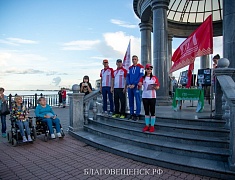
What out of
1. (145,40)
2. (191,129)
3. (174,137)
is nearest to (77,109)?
(174,137)

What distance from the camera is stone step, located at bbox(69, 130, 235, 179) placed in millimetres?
3537

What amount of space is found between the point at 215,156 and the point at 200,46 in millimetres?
3271

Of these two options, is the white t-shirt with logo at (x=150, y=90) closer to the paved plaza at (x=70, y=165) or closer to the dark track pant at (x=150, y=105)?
the dark track pant at (x=150, y=105)

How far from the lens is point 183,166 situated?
380 cm

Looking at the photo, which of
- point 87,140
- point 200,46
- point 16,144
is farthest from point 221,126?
point 16,144

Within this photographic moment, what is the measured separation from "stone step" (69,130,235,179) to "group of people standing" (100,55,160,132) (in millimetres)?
879

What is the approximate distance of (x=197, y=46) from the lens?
226 inches

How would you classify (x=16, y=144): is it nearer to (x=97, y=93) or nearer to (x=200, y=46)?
(x=97, y=93)

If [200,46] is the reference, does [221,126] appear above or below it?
below

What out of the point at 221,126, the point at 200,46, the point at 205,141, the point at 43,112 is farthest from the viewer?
the point at 43,112

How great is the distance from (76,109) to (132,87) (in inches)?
101

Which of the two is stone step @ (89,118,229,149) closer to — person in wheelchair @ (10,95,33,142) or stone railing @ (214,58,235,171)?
stone railing @ (214,58,235,171)

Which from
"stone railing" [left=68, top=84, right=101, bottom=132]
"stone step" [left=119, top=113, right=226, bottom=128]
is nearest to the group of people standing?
"stone step" [left=119, top=113, right=226, bottom=128]

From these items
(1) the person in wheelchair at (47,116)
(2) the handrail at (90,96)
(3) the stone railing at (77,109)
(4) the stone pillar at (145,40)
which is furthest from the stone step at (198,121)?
(4) the stone pillar at (145,40)
